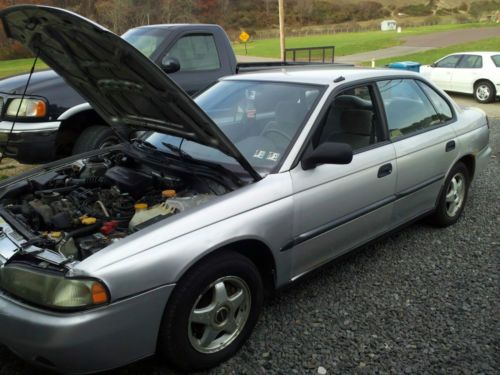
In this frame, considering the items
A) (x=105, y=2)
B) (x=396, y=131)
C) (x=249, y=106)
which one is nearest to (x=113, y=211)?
(x=249, y=106)

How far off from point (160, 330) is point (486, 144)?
154 inches

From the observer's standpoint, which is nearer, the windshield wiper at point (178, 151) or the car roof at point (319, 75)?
the windshield wiper at point (178, 151)

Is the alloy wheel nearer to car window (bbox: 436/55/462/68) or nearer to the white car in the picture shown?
the white car

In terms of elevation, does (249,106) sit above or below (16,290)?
above

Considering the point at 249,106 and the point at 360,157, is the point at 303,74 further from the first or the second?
the point at 360,157

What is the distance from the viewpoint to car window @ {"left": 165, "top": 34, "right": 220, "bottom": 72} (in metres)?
6.45

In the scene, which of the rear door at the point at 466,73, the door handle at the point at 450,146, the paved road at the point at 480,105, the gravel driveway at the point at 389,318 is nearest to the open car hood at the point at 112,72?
the gravel driveway at the point at 389,318

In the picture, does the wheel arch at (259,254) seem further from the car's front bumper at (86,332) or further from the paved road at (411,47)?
the paved road at (411,47)

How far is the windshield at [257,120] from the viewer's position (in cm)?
300

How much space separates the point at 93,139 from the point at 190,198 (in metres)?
3.24

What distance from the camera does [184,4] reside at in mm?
75812

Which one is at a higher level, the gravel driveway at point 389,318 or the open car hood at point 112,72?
the open car hood at point 112,72

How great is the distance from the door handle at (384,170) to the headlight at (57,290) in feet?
→ 6.92

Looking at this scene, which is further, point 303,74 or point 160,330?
point 303,74
